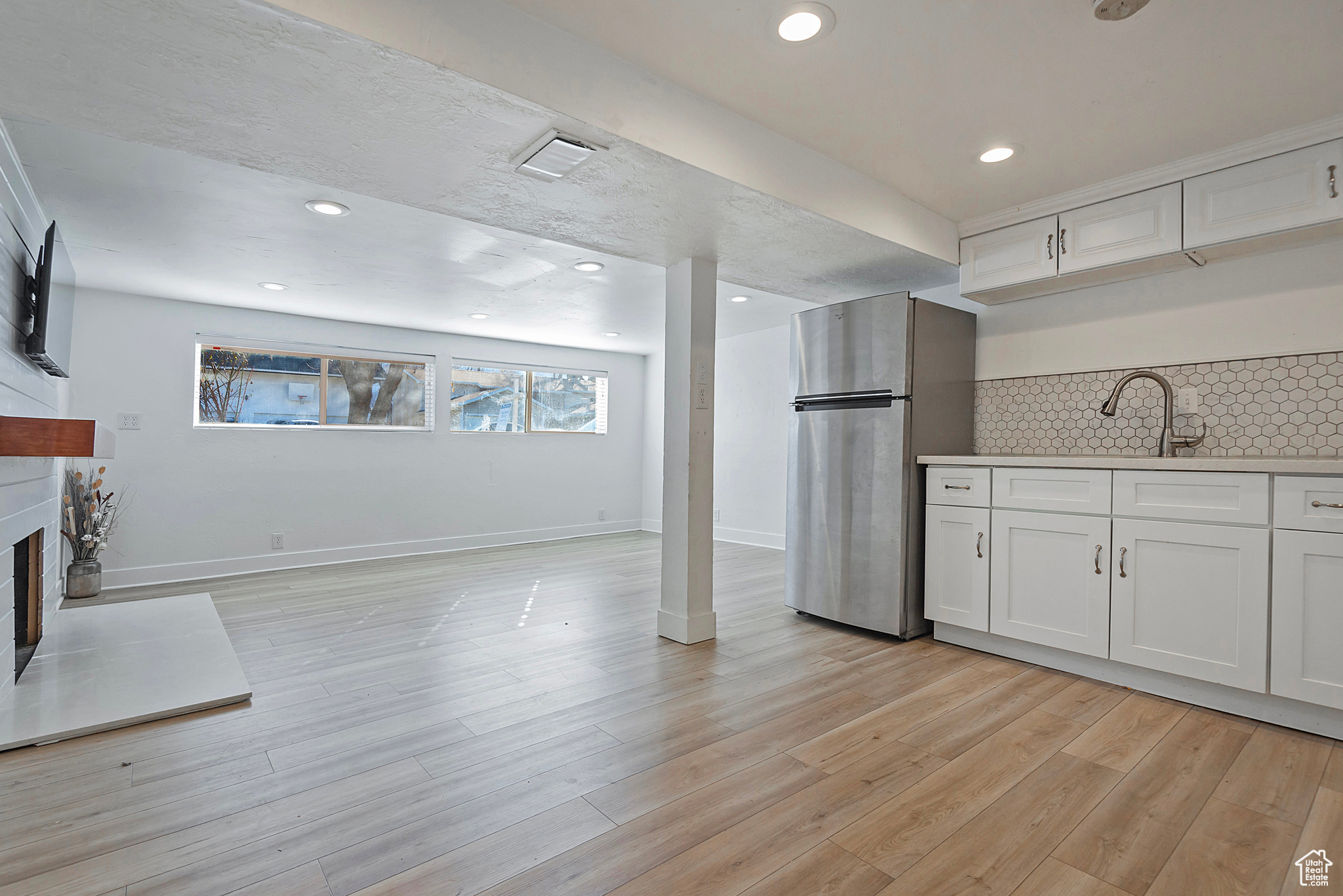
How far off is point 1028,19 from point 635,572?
13.5ft

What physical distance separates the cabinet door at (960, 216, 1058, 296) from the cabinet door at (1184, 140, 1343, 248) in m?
0.52

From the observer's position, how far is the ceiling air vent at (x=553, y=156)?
1.95 m

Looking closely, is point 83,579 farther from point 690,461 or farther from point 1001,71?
point 1001,71

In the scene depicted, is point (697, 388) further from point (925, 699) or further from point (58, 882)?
point (58, 882)

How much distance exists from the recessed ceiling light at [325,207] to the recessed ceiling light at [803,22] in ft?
6.97

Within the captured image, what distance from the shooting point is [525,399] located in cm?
679

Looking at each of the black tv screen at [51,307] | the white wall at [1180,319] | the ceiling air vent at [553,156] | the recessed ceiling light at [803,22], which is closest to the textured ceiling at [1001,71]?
the recessed ceiling light at [803,22]

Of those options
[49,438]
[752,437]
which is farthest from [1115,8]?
[752,437]

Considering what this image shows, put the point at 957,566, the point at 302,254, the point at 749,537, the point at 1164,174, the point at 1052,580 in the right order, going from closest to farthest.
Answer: the point at 1164,174, the point at 1052,580, the point at 957,566, the point at 302,254, the point at 749,537

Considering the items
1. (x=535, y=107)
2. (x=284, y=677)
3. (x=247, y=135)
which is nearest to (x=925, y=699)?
(x=535, y=107)

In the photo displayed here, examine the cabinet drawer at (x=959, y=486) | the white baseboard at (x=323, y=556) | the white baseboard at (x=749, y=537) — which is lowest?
the white baseboard at (x=323, y=556)

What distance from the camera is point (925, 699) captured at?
7.98 feet

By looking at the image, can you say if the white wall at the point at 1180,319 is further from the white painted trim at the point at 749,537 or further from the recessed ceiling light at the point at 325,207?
the recessed ceiling light at the point at 325,207

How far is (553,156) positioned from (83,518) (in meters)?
4.38
